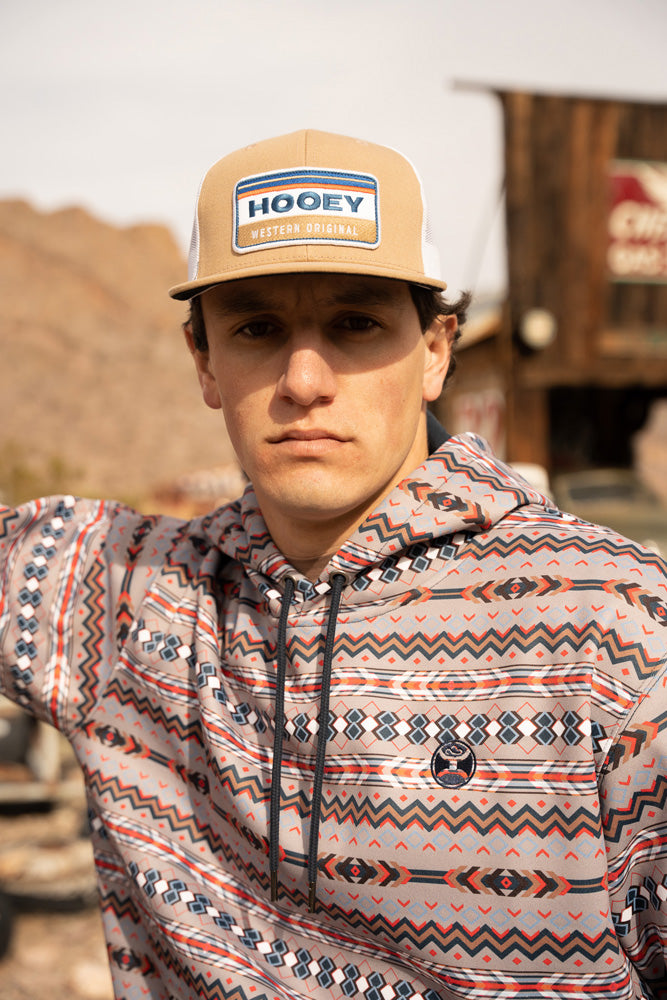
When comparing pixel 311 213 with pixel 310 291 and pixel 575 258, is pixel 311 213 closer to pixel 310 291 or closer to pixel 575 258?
pixel 310 291

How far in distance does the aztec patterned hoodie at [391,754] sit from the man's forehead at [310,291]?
0.31 meters

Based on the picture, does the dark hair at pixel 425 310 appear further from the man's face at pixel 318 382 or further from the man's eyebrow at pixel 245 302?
the man's eyebrow at pixel 245 302

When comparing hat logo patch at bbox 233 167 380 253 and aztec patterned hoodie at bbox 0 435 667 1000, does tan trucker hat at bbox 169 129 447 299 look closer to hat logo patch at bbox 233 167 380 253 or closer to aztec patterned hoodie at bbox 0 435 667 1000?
hat logo patch at bbox 233 167 380 253

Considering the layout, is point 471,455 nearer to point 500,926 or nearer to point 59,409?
point 500,926

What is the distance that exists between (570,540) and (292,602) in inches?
19.6

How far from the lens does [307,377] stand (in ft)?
4.55

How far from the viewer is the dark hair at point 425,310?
5.06ft

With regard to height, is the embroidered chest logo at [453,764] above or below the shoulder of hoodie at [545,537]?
below

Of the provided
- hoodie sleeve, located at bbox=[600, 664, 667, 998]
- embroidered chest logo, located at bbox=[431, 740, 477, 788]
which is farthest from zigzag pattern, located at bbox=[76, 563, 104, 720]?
hoodie sleeve, located at bbox=[600, 664, 667, 998]

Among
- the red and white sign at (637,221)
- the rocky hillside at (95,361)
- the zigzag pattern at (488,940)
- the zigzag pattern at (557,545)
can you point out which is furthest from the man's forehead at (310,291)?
the rocky hillside at (95,361)

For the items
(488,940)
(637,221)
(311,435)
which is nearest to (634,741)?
(488,940)

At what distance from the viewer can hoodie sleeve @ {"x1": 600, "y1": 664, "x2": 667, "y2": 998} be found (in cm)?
123

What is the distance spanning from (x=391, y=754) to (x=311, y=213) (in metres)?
0.87

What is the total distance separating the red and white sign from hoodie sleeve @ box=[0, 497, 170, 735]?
7.01 meters
